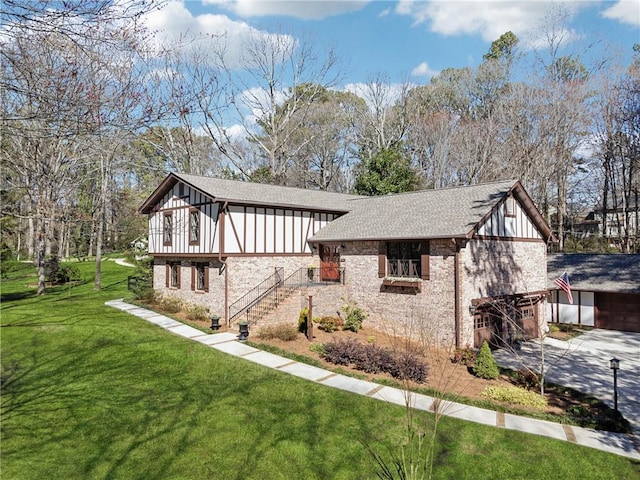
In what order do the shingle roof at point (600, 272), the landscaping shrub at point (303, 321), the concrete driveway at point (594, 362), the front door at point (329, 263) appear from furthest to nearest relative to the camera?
the front door at point (329, 263) → the shingle roof at point (600, 272) → the landscaping shrub at point (303, 321) → the concrete driveway at point (594, 362)

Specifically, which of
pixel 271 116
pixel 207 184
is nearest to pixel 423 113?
pixel 271 116

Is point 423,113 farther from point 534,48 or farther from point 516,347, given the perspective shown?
point 516,347

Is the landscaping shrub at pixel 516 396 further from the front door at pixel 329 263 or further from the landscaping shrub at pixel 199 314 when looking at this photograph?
the landscaping shrub at pixel 199 314

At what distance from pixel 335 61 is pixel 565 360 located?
28.1 m

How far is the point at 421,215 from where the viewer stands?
55.4 ft

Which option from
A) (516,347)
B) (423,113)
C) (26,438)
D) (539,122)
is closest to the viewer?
(26,438)

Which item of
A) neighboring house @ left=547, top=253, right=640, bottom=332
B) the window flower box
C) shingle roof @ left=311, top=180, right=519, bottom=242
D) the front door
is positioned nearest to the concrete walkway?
the window flower box

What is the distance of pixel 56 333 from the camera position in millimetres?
13938

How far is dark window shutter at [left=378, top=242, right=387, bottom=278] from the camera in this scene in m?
16.5

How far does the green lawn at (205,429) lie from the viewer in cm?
660

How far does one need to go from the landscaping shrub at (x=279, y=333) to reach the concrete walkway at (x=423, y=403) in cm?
106

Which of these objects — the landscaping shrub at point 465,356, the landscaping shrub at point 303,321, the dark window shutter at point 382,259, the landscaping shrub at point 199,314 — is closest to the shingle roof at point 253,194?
the dark window shutter at point 382,259

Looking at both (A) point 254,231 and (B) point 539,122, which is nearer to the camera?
(A) point 254,231

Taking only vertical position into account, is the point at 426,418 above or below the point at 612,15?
below
